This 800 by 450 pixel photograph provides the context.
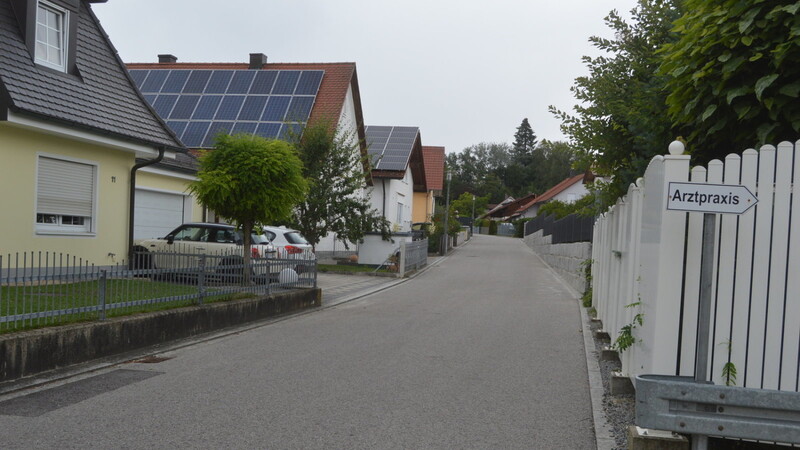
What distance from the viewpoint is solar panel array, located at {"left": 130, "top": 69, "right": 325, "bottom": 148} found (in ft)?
88.0

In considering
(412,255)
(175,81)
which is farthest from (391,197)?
(175,81)

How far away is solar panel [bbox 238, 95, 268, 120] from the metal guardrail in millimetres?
24172

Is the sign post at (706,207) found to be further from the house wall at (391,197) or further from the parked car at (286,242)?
the house wall at (391,197)

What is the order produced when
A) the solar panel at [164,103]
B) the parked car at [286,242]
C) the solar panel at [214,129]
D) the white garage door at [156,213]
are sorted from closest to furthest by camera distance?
the white garage door at [156,213], the parked car at [286,242], the solar panel at [214,129], the solar panel at [164,103]

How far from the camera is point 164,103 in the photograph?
95.8 ft

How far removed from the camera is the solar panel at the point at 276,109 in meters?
27.2

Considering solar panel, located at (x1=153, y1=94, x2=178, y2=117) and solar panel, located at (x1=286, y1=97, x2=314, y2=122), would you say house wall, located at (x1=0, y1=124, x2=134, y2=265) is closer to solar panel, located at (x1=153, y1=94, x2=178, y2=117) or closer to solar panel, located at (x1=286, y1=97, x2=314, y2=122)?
solar panel, located at (x1=286, y1=97, x2=314, y2=122)

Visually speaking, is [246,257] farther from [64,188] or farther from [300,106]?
[300,106]

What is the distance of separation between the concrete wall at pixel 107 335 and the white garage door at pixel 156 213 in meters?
6.02

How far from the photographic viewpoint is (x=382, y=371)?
830 centimetres

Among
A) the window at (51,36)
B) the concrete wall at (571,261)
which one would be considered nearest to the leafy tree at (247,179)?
the window at (51,36)

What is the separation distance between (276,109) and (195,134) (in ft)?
10.6

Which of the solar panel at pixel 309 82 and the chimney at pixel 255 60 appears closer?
the solar panel at pixel 309 82

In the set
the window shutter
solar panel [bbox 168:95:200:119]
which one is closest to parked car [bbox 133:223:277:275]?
the window shutter
